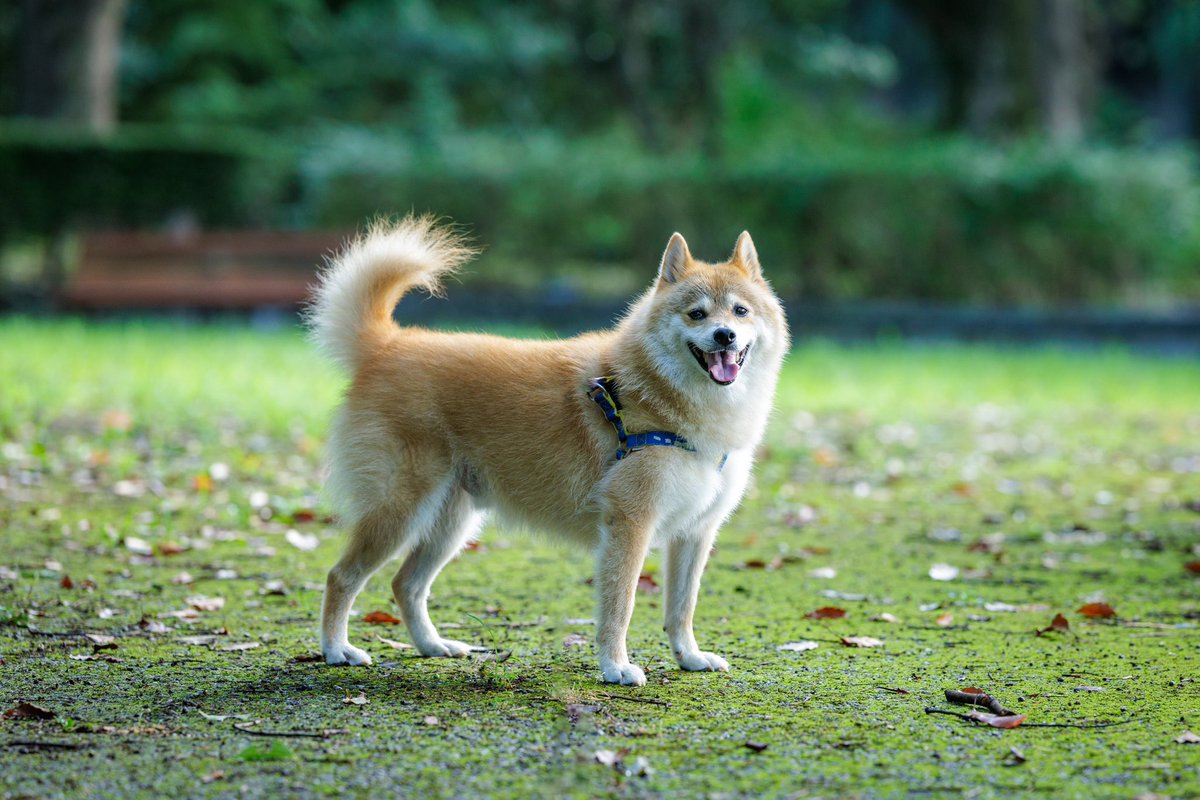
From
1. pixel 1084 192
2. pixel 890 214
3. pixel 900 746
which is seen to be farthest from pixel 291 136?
pixel 900 746

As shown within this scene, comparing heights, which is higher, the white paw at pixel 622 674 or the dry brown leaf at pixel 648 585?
the dry brown leaf at pixel 648 585

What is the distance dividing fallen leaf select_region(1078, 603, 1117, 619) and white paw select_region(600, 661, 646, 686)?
6.73 ft

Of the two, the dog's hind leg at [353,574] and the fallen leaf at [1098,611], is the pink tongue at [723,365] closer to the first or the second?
the dog's hind leg at [353,574]

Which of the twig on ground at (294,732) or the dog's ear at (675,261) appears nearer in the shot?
the twig on ground at (294,732)

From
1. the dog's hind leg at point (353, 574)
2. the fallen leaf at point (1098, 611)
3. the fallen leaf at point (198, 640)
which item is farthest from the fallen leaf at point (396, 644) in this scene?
the fallen leaf at point (1098, 611)

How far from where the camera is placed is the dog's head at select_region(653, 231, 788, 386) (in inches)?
178

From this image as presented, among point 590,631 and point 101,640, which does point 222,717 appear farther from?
point 590,631

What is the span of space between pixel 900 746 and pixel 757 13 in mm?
25009

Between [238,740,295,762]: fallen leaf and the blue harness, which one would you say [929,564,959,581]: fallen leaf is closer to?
the blue harness

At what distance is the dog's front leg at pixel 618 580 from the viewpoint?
14.5 ft

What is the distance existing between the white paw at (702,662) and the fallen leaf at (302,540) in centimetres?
249

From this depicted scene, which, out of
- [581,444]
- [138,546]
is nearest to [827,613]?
[581,444]

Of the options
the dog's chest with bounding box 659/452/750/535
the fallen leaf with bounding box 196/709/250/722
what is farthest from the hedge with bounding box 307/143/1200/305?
the fallen leaf with bounding box 196/709/250/722

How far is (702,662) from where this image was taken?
180 inches
